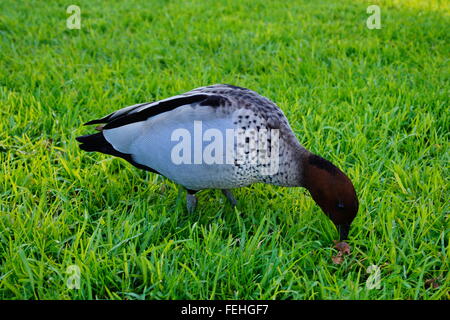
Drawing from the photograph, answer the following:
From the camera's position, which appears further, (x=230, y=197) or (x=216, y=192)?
(x=216, y=192)

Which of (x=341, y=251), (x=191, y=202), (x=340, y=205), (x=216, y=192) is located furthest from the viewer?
(x=216, y=192)

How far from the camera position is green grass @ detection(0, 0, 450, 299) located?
1.96 m

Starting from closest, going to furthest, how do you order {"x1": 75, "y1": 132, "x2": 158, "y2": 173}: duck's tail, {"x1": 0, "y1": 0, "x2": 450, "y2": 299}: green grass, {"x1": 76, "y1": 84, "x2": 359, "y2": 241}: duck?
{"x1": 0, "y1": 0, "x2": 450, "y2": 299}: green grass, {"x1": 76, "y1": 84, "x2": 359, "y2": 241}: duck, {"x1": 75, "y1": 132, "x2": 158, "y2": 173}: duck's tail

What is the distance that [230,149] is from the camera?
2102 millimetres

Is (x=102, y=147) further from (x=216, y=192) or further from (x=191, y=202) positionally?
(x=216, y=192)

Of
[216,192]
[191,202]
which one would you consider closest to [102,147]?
[191,202]

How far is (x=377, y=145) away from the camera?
299 centimetres

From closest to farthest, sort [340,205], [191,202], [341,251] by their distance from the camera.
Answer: [340,205] → [341,251] → [191,202]

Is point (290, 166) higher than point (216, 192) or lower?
higher

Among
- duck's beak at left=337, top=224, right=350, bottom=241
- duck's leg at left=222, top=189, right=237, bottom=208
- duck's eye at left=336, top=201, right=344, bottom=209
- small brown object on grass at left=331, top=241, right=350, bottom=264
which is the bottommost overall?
small brown object on grass at left=331, top=241, right=350, bottom=264

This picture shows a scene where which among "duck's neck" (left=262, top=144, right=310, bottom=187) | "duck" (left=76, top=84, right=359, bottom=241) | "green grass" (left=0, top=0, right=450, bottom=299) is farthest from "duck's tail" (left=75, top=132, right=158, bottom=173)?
"duck's neck" (left=262, top=144, right=310, bottom=187)

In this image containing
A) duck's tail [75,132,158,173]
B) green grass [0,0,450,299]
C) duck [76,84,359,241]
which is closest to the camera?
green grass [0,0,450,299]

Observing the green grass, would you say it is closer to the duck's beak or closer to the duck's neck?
the duck's beak

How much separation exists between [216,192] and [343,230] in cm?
86
